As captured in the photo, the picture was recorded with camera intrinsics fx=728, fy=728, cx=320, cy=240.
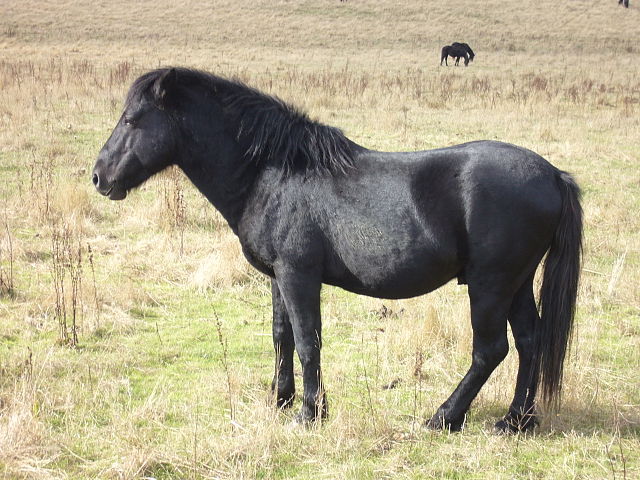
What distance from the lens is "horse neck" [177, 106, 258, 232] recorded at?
181 inches

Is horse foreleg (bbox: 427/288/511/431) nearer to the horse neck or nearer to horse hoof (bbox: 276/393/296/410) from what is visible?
horse hoof (bbox: 276/393/296/410)

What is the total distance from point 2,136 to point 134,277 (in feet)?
23.4

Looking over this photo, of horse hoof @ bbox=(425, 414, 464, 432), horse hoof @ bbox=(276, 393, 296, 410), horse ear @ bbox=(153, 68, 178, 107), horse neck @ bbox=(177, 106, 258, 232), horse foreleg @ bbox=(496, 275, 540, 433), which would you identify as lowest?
horse hoof @ bbox=(276, 393, 296, 410)

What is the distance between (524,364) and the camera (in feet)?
14.8

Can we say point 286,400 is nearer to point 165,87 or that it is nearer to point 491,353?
point 491,353

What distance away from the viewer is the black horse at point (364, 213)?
4.17 m

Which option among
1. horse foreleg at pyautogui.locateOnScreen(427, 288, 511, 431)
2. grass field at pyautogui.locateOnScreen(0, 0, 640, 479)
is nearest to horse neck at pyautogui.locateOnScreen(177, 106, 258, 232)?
grass field at pyautogui.locateOnScreen(0, 0, 640, 479)

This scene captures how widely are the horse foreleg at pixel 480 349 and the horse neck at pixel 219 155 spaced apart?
1.55 meters

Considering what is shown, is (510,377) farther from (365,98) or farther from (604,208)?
(365,98)

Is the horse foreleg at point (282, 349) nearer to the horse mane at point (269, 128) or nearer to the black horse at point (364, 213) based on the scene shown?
the black horse at point (364, 213)

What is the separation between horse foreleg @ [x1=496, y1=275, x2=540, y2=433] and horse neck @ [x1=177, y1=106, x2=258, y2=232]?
185 cm

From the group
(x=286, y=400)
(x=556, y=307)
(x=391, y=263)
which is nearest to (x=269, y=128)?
(x=391, y=263)

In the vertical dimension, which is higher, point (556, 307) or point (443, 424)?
point (556, 307)

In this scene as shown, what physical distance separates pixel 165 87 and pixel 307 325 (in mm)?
1701
